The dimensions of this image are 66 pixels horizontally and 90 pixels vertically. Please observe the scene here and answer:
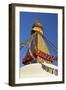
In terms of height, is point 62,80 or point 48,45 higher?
point 48,45

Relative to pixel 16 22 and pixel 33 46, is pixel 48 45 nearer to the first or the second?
pixel 33 46

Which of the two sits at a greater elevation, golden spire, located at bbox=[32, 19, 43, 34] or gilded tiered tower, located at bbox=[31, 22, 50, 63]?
golden spire, located at bbox=[32, 19, 43, 34]

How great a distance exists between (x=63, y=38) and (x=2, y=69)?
0.49m

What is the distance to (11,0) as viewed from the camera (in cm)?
182

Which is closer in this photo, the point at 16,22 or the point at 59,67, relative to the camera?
the point at 16,22

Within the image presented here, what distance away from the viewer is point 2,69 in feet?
5.87

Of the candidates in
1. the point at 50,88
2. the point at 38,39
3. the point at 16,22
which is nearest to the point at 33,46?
the point at 38,39

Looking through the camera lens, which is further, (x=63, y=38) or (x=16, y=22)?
(x=63, y=38)

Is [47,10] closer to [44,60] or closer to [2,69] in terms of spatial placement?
→ [44,60]

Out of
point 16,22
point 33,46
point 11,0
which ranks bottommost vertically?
point 33,46

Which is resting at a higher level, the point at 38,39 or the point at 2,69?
the point at 38,39

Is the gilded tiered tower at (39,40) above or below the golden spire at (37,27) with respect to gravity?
below

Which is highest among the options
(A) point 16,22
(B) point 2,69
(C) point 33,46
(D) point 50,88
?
(A) point 16,22

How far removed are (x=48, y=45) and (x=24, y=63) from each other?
216 mm
